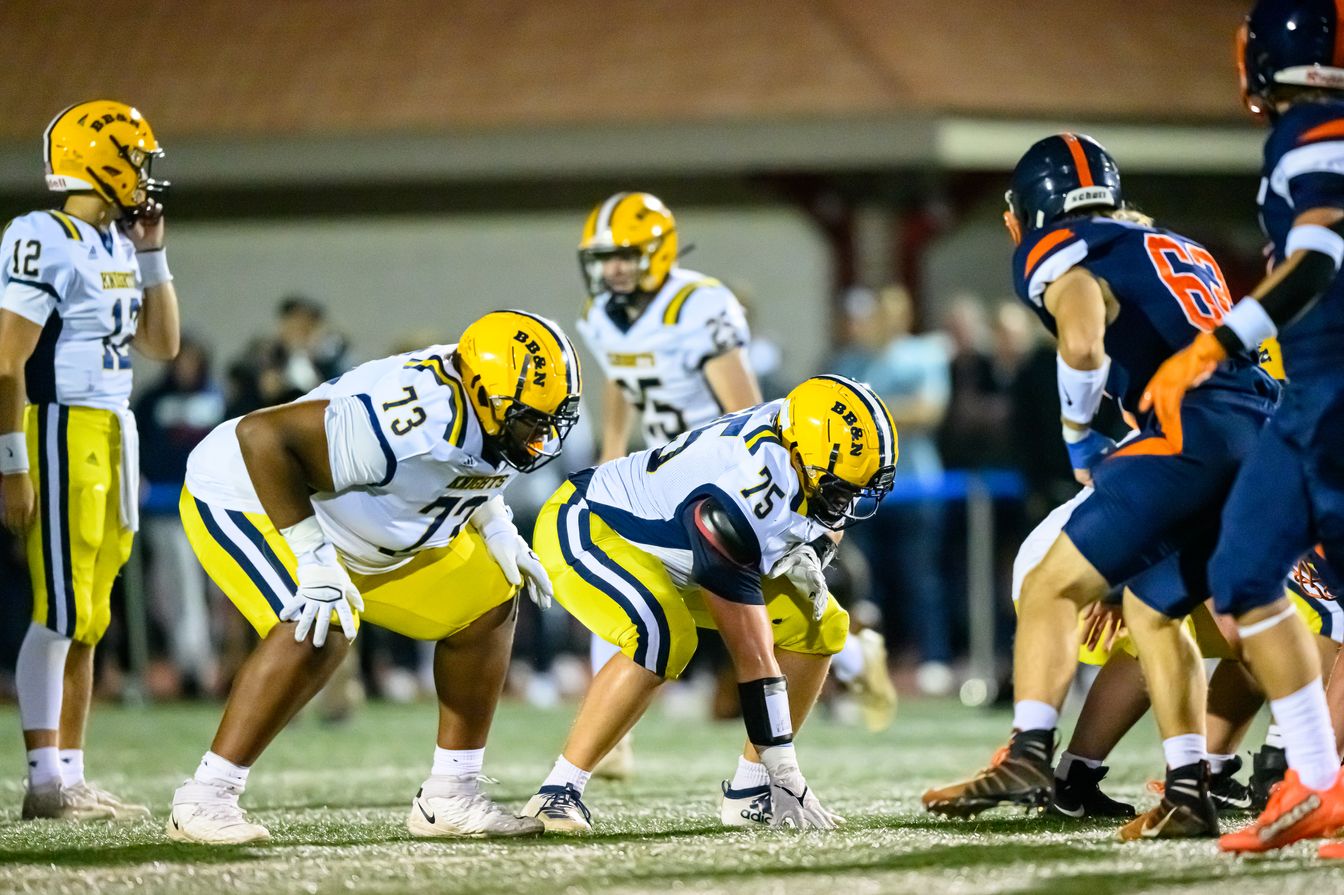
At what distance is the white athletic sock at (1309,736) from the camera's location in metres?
4.58

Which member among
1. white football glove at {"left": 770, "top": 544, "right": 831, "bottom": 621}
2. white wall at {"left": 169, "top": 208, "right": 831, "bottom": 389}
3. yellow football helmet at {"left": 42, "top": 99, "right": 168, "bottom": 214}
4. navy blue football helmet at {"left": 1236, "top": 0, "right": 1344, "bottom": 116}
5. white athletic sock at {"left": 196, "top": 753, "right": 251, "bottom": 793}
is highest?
white wall at {"left": 169, "top": 208, "right": 831, "bottom": 389}

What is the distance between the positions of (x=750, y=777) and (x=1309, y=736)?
1.62m

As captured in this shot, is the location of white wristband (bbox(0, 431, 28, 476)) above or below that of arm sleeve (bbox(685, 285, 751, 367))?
below

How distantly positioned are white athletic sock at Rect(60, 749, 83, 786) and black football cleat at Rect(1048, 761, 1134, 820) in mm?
2885

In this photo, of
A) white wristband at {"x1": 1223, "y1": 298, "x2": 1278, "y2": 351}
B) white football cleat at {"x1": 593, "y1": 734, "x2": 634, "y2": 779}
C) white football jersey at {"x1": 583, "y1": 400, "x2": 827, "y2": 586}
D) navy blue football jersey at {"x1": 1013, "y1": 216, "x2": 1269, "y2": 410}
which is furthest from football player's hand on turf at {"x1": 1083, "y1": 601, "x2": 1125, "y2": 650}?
white football cleat at {"x1": 593, "y1": 734, "x2": 634, "y2": 779}

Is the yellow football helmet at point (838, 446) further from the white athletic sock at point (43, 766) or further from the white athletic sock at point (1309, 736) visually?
the white athletic sock at point (43, 766)

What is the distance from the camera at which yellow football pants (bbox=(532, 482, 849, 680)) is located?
5.51 m

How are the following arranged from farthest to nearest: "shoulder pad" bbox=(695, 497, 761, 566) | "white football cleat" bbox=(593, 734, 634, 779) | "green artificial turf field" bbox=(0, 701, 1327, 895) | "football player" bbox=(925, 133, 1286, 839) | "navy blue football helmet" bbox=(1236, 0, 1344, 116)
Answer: "white football cleat" bbox=(593, 734, 634, 779) → "shoulder pad" bbox=(695, 497, 761, 566) → "football player" bbox=(925, 133, 1286, 839) → "navy blue football helmet" bbox=(1236, 0, 1344, 116) → "green artificial turf field" bbox=(0, 701, 1327, 895)

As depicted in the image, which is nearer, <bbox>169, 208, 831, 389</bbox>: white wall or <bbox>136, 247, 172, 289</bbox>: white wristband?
<bbox>136, 247, 172, 289</bbox>: white wristband

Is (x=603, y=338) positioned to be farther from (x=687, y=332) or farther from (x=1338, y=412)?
(x=1338, y=412)

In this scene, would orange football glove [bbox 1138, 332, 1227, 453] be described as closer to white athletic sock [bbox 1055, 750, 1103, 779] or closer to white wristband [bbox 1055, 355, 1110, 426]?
white wristband [bbox 1055, 355, 1110, 426]

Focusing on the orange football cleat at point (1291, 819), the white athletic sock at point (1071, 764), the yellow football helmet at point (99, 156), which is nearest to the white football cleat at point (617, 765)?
the white athletic sock at point (1071, 764)

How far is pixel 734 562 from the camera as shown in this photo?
17.4ft

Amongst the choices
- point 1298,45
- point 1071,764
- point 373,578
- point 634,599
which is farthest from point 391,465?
point 1298,45
